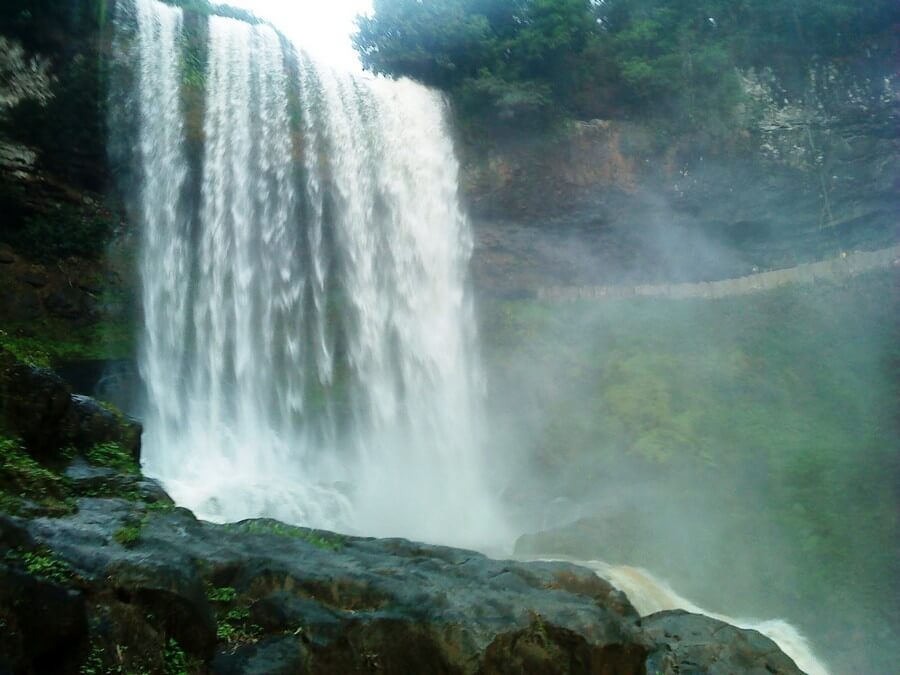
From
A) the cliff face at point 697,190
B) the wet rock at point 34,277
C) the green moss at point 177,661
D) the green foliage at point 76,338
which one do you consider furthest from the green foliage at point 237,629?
the cliff face at point 697,190

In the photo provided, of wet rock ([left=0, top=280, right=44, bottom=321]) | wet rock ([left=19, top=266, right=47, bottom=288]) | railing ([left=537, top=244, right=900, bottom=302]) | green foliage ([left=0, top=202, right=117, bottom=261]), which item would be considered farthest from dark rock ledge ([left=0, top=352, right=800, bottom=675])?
railing ([left=537, top=244, right=900, bottom=302])

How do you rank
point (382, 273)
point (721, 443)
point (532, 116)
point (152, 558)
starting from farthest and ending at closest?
point (532, 116) → point (382, 273) → point (721, 443) → point (152, 558)

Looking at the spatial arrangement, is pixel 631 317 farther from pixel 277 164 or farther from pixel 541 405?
pixel 277 164

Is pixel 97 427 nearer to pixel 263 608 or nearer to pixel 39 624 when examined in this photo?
pixel 263 608

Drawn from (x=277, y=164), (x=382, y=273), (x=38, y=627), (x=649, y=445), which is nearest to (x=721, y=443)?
(x=649, y=445)

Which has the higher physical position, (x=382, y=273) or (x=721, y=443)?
Result: (x=382, y=273)

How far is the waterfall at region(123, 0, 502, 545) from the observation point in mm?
16953

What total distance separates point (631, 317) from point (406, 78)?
9.74 m

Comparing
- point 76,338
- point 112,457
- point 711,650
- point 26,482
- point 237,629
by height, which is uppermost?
point 26,482

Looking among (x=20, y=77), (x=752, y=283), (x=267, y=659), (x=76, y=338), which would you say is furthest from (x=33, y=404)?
(x=752, y=283)

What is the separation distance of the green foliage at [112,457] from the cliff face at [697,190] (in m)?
14.5

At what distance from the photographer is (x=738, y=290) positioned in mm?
20328

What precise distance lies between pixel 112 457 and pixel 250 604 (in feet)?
10.1

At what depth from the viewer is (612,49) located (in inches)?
858
